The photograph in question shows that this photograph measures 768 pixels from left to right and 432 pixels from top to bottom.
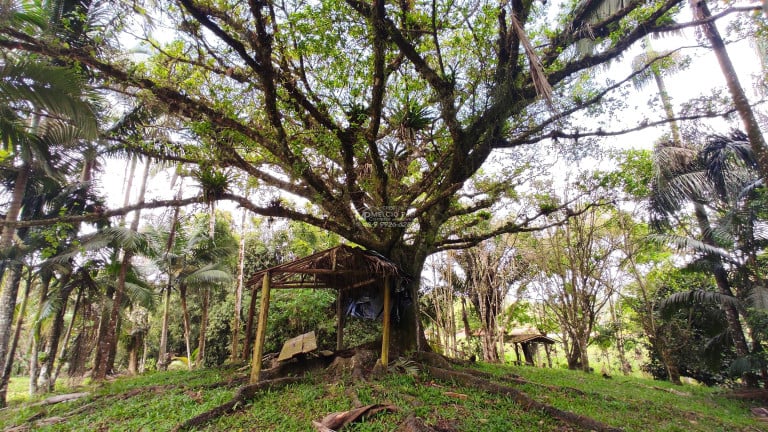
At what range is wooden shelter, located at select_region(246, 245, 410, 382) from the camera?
6.43m

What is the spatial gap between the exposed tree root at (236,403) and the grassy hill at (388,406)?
0.02m

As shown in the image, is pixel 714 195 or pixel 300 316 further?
pixel 300 316

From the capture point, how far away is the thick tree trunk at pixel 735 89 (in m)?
5.43

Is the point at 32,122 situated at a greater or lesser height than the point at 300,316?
greater

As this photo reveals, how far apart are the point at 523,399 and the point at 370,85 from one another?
5.86 m

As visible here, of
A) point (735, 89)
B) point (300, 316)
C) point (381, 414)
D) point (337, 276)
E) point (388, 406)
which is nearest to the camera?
point (381, 414)

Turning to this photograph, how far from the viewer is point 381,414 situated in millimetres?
4414

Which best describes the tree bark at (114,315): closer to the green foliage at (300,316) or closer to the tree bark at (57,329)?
the tree bark at (57,329)

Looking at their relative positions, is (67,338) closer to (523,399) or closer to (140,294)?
(140,294)

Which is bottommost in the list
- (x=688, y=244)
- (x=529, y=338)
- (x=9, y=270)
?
(x=529, y=338)

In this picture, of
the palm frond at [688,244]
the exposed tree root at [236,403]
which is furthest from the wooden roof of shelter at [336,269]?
the palm frond at [688,244]

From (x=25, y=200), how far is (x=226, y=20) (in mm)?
8611

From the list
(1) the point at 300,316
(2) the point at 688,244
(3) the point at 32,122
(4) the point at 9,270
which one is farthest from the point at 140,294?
(2) the point at 688,244

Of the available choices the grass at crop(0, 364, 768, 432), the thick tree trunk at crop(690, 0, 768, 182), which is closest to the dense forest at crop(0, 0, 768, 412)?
the thick tree trunk at crop(690, 0, 768, 182)
